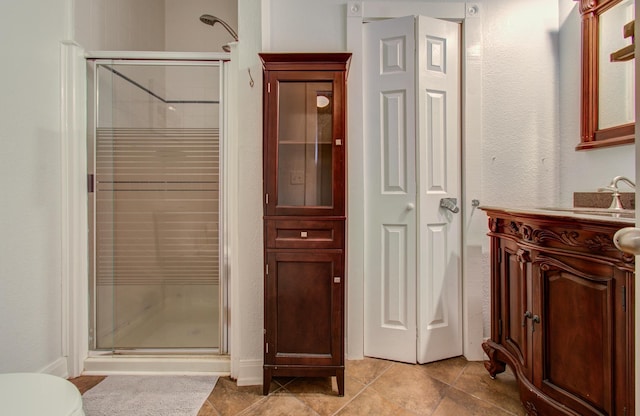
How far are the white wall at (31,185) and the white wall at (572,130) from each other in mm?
3039

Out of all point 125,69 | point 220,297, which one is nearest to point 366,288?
point 220,297

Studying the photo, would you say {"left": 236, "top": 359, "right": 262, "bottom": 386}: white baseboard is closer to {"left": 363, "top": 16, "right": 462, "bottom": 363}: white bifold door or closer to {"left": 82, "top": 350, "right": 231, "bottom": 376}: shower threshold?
{"left": 82, "top": 350, "right": 231, "bottom": 376}: shower threshold

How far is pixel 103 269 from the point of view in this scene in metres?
1.75

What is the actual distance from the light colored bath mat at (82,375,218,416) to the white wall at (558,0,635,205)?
250 cm

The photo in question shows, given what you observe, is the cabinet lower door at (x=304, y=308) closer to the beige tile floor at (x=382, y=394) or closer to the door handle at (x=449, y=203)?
the beige tile floor at (x=382, y=394)

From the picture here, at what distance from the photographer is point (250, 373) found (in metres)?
1.57

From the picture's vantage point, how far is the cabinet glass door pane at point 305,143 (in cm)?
145

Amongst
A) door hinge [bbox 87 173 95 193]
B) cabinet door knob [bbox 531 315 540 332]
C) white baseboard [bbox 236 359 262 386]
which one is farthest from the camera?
door hinge [bbox 87 173 95 193]

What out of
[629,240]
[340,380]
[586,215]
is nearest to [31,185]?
[340,380]

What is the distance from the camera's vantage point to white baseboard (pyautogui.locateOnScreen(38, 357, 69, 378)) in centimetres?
150

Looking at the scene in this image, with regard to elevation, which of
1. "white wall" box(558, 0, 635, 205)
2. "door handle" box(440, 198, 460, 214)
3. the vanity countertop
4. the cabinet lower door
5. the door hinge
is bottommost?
the cabinet lower door

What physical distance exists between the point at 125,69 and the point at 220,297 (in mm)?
1609

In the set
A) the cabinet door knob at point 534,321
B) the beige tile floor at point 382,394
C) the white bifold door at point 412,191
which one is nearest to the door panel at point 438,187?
the white bifold door at point 412,191

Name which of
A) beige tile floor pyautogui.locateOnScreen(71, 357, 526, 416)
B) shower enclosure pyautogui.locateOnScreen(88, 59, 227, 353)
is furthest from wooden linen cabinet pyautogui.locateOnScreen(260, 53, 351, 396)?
shower enclosure pyautogui.locateOnScreen(88, 59, 227, 353)
